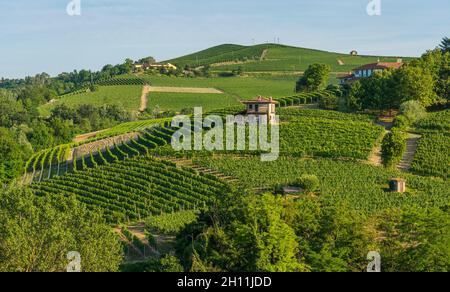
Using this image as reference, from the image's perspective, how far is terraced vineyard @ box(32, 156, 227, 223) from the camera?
44188mm

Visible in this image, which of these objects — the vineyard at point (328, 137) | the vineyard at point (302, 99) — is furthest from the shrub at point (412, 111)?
the vineyard at point (302, 99)

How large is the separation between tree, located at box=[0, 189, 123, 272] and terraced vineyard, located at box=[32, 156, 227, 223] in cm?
1094

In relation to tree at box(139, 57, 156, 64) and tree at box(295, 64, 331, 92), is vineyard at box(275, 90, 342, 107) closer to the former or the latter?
tree at box(295, 64, 331, 92)

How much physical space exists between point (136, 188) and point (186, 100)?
205 ft

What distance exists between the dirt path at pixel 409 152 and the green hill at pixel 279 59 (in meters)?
81.0

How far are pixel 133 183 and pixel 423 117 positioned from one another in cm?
2859

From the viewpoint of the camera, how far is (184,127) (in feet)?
207

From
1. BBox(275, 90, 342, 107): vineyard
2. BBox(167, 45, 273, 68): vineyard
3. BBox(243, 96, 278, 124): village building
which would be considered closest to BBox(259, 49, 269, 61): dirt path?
BBox(167, 45, 273, 68): vineyard

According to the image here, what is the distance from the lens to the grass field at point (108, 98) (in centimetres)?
10983

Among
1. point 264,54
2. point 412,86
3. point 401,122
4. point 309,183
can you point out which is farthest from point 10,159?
point 264,54

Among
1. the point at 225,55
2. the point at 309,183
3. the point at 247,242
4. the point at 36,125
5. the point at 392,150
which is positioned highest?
the point at 225,55

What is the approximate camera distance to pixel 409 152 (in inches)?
2079

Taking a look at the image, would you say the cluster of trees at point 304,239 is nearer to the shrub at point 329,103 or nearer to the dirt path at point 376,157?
the dirt path at point 376,157

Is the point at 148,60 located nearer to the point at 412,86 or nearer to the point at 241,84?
the point at 241,84
